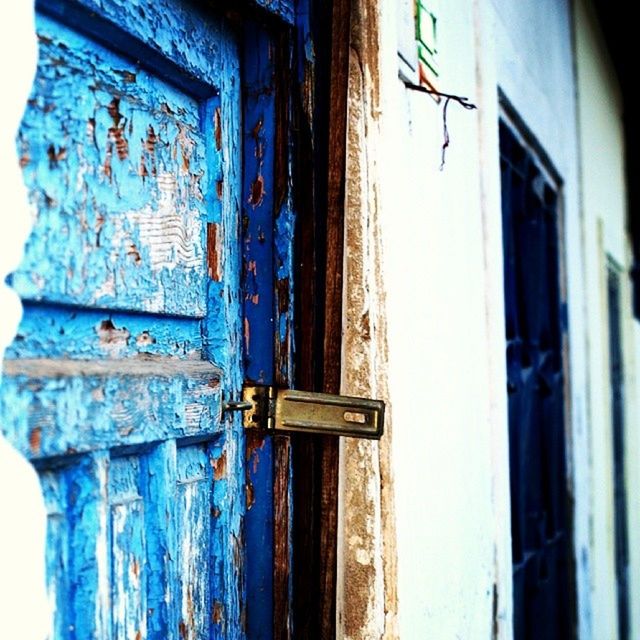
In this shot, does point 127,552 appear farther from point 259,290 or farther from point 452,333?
point 452,333

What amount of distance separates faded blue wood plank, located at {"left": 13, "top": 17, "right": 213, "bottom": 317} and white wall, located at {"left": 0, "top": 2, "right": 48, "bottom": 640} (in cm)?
4

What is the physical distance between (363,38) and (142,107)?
408mm

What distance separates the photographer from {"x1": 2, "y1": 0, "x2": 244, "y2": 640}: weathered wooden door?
790mm

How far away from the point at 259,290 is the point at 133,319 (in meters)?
0.26

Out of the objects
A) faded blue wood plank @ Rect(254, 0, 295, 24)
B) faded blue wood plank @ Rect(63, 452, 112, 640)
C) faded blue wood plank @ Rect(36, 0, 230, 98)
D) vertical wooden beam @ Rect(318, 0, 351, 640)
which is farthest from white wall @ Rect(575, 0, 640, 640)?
faded blue wood plank @ Rect(63, 452, 112, 640)

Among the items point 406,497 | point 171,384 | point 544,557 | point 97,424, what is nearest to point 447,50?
point 406,497

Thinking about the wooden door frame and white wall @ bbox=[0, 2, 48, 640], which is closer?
white wall @ bbox=[0, 2, 48, 640]

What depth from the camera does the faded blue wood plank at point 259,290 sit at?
1146mm

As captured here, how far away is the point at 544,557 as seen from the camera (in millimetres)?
2881

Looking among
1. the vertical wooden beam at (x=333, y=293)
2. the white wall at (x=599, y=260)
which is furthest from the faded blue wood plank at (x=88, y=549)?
the white wall at (x=599, y=260)

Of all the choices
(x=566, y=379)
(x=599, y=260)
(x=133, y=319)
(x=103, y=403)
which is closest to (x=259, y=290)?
(x=133, y=319)

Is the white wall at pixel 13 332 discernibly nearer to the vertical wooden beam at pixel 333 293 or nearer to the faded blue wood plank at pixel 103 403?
the faded blue wood plank at pixel 103 403

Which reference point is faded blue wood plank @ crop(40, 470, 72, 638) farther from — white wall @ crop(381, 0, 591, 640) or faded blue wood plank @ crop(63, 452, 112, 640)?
white wall @ crop(381, 0, 591, 640)

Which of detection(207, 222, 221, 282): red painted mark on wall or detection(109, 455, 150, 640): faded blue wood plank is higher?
detection(207, 222, 221, 282): red painted mark on wall
